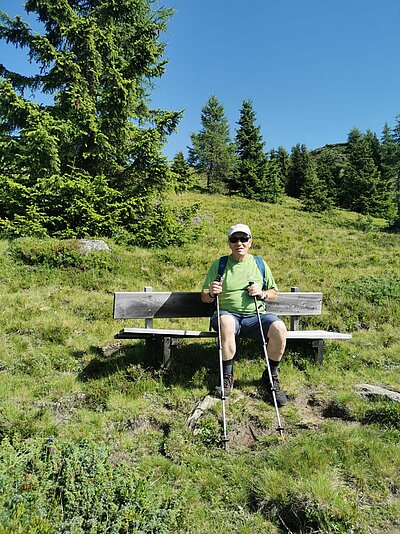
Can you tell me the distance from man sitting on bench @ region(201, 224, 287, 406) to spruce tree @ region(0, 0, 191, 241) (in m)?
7.11

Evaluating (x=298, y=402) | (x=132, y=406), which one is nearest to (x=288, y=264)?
(x=298, y=402)

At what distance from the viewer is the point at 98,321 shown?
7273mm

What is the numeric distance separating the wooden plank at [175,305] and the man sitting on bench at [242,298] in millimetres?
709

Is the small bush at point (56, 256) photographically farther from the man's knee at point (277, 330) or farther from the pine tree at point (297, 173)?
the pine tree at point (297, 173)

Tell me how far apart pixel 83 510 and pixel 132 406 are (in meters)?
1.93

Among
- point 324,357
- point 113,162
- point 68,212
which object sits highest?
point 113,162

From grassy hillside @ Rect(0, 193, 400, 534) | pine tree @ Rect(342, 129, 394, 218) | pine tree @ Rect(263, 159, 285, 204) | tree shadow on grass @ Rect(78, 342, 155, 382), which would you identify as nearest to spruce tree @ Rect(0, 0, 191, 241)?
grassy hillside @ Rect(0, 193, 400, 534)

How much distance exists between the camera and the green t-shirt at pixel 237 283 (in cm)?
511

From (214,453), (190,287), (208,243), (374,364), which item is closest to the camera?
(214,453)

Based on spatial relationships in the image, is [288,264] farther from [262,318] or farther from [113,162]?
[262,318]

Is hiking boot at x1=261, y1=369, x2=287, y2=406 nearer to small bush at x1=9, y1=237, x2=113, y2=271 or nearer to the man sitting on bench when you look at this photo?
the man sitting on bench

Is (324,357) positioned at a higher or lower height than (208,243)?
lower

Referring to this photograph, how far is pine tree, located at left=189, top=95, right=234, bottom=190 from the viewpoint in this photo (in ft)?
124

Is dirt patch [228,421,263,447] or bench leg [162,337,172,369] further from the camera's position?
bench leg [162,337,172,369]
